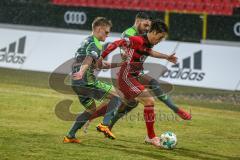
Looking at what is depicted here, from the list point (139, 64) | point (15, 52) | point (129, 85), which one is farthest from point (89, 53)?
point (15, 52)

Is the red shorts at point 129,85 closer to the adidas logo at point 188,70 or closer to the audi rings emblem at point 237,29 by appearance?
the adidas logo at point 188,70

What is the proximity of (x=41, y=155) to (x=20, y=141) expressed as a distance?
1167 mm

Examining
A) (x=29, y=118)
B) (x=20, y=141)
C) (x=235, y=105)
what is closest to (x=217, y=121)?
(x=235, y=105)

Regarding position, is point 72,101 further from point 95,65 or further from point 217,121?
point 95,65

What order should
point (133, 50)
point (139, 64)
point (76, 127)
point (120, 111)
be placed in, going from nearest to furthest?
point (76, 127) → point (133, 50) → point (139, 64) → point (120, 111)

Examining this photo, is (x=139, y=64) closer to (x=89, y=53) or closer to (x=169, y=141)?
(x=89, y=53)

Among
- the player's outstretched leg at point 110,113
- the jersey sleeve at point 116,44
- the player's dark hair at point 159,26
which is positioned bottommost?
the player's outstretched leg at point 110,113


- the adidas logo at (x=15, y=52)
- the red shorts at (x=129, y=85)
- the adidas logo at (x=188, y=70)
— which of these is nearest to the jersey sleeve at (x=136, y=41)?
the red shorts at (x=129, y=85)

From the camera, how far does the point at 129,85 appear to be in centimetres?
1194

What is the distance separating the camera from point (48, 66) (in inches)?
824

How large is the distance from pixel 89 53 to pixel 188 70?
841 cm

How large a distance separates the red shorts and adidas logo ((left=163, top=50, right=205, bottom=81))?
7245mm

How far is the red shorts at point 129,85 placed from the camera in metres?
11.9

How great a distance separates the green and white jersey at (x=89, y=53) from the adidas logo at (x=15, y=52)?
Answer: 32.0ft
